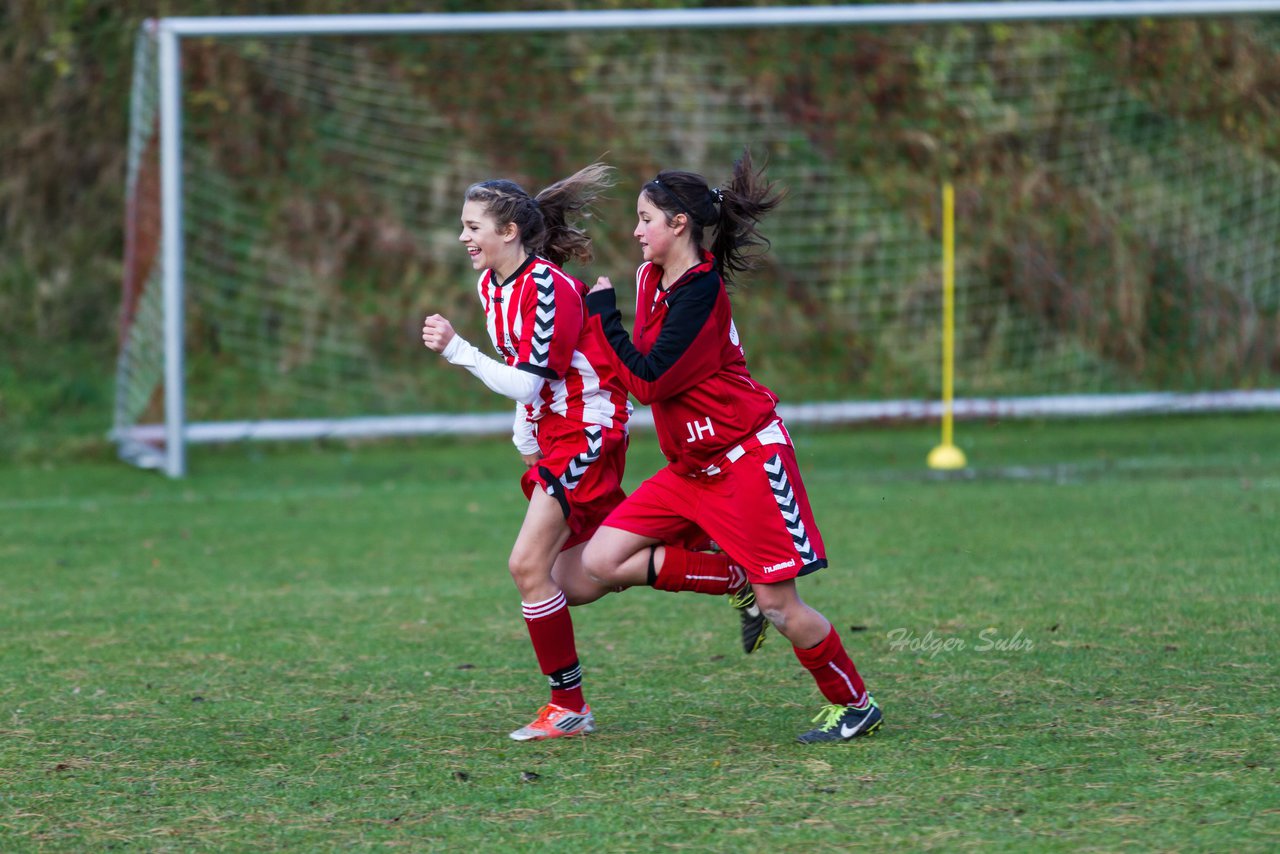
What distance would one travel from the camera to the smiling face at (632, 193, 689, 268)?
168 inches

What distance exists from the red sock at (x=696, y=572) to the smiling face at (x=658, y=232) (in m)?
0.88

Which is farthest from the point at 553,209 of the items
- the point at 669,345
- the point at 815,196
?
the point at 815,196

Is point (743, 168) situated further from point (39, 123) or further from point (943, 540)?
point (39, 123)

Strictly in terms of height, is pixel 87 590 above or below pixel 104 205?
below

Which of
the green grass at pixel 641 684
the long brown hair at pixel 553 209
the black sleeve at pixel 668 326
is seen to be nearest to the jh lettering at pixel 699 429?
the black sleeve at pixel 668 326

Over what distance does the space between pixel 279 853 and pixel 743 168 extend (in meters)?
Answer: 2.28

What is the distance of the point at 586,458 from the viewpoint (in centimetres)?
448

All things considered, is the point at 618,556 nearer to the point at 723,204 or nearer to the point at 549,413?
the point at 549,413

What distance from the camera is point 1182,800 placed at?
143 inches

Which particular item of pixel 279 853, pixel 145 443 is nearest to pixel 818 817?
pixel 279 853

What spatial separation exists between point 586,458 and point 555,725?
779 millimetres

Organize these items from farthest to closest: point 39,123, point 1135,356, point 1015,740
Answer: point 39,123 < point 1135,356 < point 1015,740

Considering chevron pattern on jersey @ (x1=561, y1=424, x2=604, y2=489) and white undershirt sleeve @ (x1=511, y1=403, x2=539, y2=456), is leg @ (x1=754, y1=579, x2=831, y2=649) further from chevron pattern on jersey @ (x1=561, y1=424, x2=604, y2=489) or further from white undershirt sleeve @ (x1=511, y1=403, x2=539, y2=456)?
white undershirt sleeve @ (x1=511, y1=403, x2=539, y2=456)

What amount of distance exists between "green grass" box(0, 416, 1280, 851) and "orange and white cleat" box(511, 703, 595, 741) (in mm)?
65
